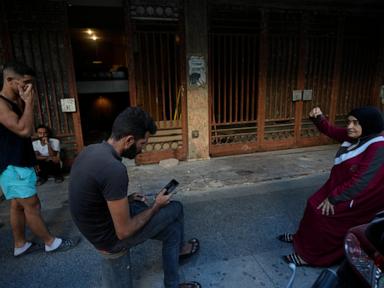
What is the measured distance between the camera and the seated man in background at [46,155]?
12.5ft

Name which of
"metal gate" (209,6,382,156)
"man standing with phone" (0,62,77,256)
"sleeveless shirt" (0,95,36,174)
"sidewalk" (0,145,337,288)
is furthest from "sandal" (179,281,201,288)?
"metal gate" (209,6,382,156)

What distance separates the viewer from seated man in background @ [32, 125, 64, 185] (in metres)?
3.81

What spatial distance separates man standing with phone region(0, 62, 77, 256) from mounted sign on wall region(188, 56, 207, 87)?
2612 mm

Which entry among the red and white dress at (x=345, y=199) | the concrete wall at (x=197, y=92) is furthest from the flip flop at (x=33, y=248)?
the concrete wall at (x=197, y=92)

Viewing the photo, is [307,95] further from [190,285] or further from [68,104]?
[190,285]

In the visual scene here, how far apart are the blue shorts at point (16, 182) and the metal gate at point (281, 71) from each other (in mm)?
3142

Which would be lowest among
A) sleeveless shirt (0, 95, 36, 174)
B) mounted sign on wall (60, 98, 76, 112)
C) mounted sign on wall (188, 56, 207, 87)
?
sleeveless shirt (0, 95, 36, 174)

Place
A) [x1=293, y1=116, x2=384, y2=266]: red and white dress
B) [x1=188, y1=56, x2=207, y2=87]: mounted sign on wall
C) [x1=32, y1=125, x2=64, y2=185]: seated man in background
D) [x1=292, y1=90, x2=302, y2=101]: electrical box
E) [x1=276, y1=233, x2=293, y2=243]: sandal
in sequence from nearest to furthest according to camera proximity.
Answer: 1. [x1=293, y1=116, x2=384, y2=266]: red and white dress
2. [x1=276, y1=233, x2=293, y2=243]: sandal
3. [x1=32, y1=125, x2=64, y2=185]: seated man in background
4. [x1=188, y1=56, x2=207, y2=87]: mounted sign on wall
5. [x1=292, y1=90, x2=302, y2=101]: electrical box

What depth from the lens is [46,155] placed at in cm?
383

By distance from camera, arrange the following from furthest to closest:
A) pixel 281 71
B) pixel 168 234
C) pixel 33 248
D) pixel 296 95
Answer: pixel 296 95
pixel 281 71
pixel 33 248
pixel 168 234

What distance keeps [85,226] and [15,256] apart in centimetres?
129

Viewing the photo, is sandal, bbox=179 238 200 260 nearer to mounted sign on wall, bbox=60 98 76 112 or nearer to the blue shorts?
the blue shorts

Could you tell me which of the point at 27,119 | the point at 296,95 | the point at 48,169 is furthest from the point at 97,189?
the point at 296,95

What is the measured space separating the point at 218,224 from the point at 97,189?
1.66 metres
